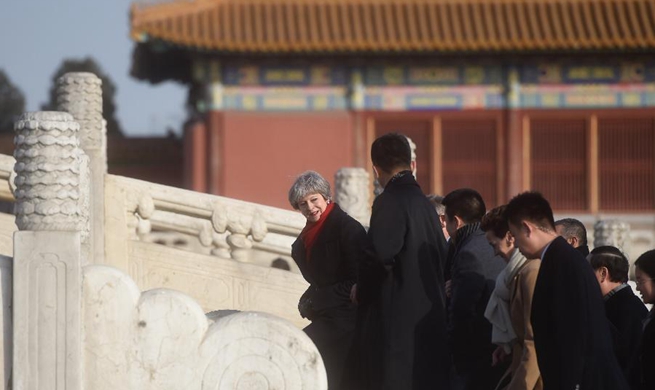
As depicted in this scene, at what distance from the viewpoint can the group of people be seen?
5793 mm

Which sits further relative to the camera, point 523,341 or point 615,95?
point 615,95

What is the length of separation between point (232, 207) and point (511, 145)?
951 cm

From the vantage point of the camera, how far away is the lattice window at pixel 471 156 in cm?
2022

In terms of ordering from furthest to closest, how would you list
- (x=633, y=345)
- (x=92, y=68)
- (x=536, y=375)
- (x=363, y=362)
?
1. (x=92, y=68)
2. (x=633, y=345)
3. (x=363, y=362)
4. (x=536, y=375)

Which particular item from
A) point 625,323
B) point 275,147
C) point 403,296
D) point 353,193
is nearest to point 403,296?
point 403,296

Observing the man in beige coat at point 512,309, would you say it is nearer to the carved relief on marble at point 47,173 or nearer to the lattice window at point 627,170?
the carved relief on marble at point 47,173

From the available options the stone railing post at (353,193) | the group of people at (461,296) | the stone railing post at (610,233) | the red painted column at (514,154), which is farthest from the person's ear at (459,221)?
the red painted column at (514,154)

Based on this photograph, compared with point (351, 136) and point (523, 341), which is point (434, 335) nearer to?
point (523, 341)

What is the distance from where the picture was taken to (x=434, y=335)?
658cm

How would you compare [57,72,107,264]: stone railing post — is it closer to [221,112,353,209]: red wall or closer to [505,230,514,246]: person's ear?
[505,230,514,246]: person's ear

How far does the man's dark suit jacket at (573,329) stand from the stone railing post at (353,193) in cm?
614

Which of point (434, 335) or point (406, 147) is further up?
point (406, 147)

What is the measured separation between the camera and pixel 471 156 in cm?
2028

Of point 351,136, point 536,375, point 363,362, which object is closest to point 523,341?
point 536,375
